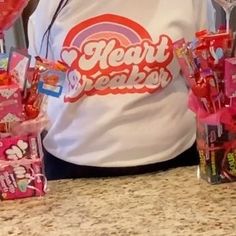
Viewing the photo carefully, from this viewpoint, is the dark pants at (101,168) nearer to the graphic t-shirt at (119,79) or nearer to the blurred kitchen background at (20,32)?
the graphic t-shirt at (119,79)

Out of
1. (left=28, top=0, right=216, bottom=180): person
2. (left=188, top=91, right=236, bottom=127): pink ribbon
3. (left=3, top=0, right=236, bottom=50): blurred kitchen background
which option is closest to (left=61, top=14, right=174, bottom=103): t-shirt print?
(left=28, top=0, right=216, bottom=180): person

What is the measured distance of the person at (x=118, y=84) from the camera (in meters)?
1.04

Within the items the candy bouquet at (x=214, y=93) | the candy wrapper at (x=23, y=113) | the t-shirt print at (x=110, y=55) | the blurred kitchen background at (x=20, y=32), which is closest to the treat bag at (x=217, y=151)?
the candy bouquet at (x=214, y=93)

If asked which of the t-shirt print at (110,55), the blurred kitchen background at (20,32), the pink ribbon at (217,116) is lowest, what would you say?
the pink ribbon at (217,116)

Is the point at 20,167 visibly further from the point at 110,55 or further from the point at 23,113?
the point at 110,55

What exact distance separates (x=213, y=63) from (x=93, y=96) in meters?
0.20

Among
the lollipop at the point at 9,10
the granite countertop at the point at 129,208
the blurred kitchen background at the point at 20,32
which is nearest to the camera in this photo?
the granite countertop at the point at 129,208

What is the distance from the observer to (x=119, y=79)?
1.04m

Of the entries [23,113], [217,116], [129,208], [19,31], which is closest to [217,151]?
[217,116]

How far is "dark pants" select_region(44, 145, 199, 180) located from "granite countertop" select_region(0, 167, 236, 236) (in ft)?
0.04

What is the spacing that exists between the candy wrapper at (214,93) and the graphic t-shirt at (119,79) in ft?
0.22

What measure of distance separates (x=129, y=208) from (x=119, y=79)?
22 cm

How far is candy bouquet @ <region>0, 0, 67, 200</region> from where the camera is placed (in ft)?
3.12

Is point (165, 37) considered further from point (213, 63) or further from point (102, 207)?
point (102, 207)
